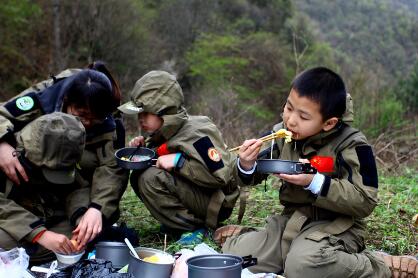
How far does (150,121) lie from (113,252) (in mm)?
909

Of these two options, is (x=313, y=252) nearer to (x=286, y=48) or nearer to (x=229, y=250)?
(x=229, y=250)

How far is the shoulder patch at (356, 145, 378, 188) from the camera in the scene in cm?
281

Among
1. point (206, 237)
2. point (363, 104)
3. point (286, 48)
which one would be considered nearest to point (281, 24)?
point (286, 48)

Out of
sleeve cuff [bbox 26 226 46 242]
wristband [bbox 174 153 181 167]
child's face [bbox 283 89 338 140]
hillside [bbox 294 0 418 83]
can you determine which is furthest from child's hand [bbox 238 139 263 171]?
hillside [bbox 294 0 418 83]

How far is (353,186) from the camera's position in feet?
9.04

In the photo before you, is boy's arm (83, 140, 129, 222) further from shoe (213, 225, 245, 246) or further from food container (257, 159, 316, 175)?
food container (257, 159, 316, 175)

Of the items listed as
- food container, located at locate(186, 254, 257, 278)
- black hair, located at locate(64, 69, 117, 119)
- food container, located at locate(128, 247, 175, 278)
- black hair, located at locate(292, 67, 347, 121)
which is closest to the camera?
food container, located at locate(186, 254, 257, 278)

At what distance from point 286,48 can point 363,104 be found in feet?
52.3

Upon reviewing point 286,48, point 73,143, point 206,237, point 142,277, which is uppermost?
point 73,143

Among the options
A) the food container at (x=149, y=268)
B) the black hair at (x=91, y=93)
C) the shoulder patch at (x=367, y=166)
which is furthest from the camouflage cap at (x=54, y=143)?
the shoulder patch at (x=367, y=166)

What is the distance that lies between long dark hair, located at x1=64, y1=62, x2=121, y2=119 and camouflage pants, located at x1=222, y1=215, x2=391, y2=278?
1.07 m

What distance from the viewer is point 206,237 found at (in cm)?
347

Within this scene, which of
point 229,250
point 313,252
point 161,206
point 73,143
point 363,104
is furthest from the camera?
point 363,104

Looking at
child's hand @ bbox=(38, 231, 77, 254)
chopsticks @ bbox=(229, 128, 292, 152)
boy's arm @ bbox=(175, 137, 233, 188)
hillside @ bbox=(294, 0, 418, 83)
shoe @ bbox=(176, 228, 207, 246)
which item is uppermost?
chopsticks @ bbox=(229, 128, 292, 152)
